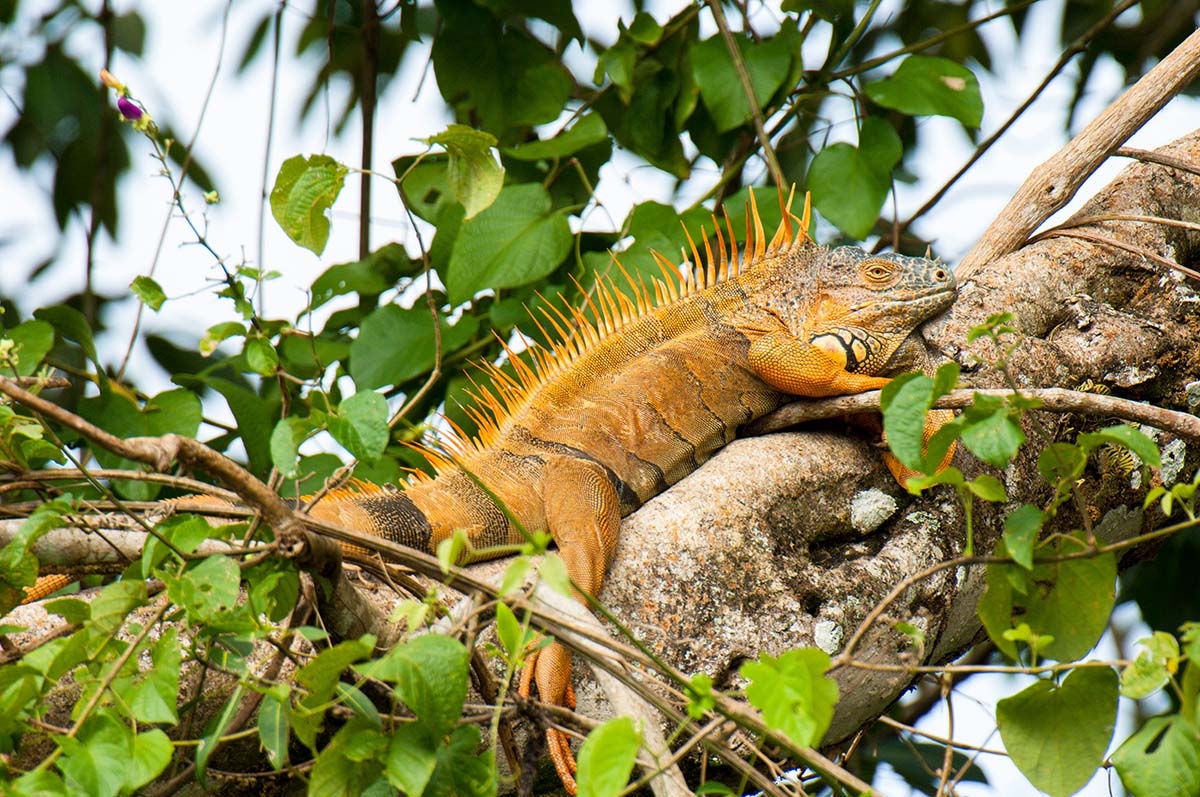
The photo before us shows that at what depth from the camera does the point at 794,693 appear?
148cm

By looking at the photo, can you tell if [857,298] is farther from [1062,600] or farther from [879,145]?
[1062,600]

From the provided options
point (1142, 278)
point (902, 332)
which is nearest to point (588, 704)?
point (902, 332)

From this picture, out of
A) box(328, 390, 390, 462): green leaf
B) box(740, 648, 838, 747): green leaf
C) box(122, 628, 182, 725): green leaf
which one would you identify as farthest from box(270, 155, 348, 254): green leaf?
box(740, 648, 838, 747): green leaf

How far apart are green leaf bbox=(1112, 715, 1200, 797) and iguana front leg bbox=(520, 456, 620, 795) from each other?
36.6 inches

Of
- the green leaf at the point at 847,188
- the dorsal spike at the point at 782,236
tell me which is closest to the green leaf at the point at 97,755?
the dorsal spike at the point at 782,236

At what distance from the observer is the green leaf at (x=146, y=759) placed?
1.55 m

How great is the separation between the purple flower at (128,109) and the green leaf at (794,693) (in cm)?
155

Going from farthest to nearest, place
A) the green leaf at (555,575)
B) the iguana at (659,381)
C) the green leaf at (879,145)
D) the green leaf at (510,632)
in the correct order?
1. the green leaf at (879,145)
2. the iguana at (659,381)
3. the green leaf at (510,632)
4. the green leaf at (555,575)

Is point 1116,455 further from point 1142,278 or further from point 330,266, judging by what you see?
point 330,266

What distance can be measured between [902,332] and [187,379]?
2.27m

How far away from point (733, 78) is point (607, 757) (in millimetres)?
2861

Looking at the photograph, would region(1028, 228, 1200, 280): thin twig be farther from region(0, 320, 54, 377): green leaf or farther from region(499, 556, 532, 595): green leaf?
region(0, 320, 54, 377): green leaf

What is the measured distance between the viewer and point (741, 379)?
328 centimetres

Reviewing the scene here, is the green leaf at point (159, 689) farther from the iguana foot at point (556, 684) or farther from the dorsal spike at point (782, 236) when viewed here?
the dorsal spike at point (782, 236)
